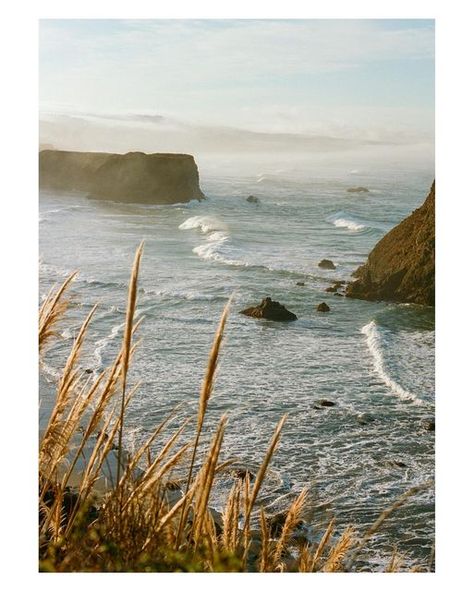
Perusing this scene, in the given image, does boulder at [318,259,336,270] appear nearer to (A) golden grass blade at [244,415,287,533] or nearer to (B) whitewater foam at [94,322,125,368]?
(B) whitewater foam at [94,322,125,368]

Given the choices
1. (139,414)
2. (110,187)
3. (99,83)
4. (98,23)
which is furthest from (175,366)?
(98,23)

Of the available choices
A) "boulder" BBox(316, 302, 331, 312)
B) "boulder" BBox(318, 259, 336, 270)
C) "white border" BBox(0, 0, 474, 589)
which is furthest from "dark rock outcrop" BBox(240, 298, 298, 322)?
"white border" BBox(0, 0, 474, 589)

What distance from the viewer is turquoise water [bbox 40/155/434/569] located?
375 cm

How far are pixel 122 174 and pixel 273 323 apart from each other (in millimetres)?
1129

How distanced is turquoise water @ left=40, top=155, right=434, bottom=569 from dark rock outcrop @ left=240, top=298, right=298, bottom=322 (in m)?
0.04

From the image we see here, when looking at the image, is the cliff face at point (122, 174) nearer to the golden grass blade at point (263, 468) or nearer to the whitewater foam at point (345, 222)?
the whitewater foam at point (345, 222)

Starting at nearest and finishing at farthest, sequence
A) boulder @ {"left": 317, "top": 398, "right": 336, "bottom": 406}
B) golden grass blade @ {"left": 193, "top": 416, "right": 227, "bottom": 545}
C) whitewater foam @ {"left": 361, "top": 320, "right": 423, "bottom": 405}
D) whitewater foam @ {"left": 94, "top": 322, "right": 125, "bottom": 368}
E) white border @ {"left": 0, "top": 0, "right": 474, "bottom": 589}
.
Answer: golden grass blade @ {"left": 193, "top": 416, "right": 227, "bottom": 545}, white border @ {"left": 0, "top": 0, "right": 474, "bottom": 589}, whitewater foam @ {"left": 361, "top": 320, "right": 423, "bottom": 405}, boulder @ {"left": 317, "top": 398, "right": 336, "bottom": 406}, whitewater foam @ {"left": 94, "top": 322, "right": 125, "bottom": 368}

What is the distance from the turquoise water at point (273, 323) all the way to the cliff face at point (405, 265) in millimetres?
58

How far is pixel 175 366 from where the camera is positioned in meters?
4.00

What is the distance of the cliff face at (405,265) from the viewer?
3672 millimetres

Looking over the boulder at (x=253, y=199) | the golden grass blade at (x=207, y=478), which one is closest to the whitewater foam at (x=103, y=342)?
the boulder at (x=253, y=199)

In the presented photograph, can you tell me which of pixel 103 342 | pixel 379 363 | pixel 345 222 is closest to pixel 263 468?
pixel 379 363
